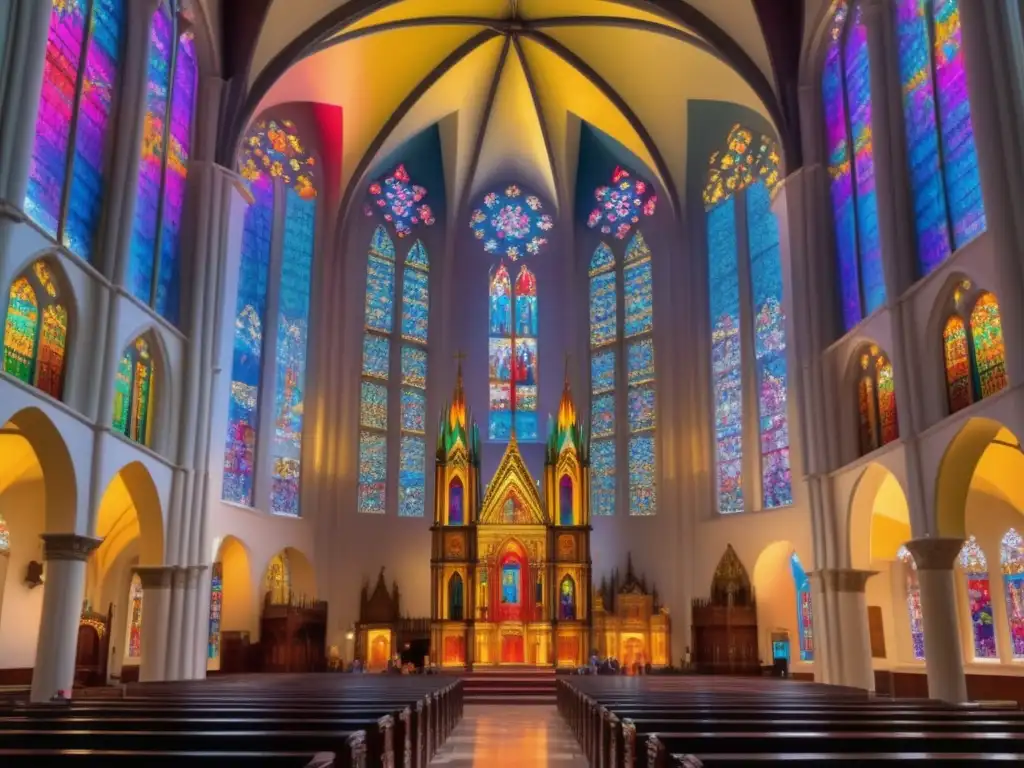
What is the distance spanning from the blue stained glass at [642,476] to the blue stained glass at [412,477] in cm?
715

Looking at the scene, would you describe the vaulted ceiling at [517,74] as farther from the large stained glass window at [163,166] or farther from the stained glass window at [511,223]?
the large stained glass window at [163,166]

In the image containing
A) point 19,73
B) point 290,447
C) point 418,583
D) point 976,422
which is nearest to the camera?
point 19,73

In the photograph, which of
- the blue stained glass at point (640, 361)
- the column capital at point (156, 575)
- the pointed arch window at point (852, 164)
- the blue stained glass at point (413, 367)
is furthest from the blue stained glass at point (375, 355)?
the pointed arch window at point (852, 164)

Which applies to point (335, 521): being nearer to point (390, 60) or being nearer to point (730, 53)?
point (390, 60)

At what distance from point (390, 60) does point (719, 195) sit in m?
11.6

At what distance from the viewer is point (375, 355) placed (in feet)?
110

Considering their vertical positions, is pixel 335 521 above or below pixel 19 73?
below

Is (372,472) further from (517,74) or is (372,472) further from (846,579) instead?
(846,579)

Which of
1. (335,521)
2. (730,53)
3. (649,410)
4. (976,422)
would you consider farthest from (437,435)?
(976,422)

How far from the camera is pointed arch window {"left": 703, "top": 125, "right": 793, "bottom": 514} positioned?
28625 mm

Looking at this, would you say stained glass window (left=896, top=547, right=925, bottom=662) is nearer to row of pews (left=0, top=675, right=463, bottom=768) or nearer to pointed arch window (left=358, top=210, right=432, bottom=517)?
pointed arch window (left=358, top=210, right=432, bottom=517)

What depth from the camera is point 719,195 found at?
32.1 meters

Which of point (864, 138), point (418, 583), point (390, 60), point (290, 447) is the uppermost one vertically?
point (390, 60)

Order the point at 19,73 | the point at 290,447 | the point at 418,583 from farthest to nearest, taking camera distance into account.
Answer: the point at 418,583 → the point at 290,447 → the point at 19,73
